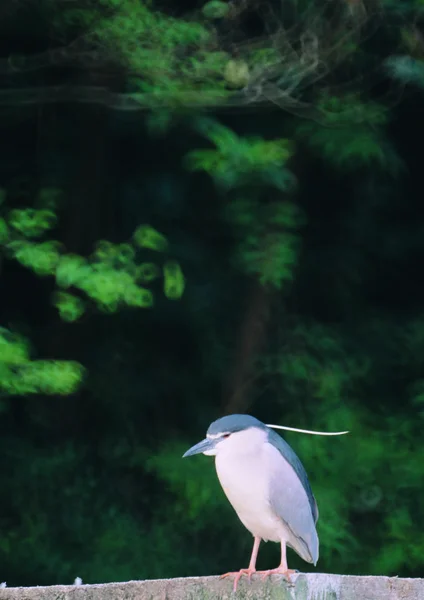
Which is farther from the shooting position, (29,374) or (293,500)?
(29,374)

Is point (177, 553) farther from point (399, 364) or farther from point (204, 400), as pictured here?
point (399, 364)

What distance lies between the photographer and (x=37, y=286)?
21.4 feet

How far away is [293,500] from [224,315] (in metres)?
3.40

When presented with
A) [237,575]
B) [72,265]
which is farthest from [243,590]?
[72,265]

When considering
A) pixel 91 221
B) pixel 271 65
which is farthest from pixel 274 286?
pixel 271 65

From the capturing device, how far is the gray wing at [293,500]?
3.28m

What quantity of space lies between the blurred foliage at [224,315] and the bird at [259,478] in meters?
2.24

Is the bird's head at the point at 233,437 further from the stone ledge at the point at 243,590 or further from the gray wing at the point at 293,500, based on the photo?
the stone ledge at the point at 243,590

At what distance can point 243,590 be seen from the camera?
269 cm

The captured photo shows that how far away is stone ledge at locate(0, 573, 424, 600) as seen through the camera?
8.25 feet

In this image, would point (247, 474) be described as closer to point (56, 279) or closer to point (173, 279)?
point (56, 279)

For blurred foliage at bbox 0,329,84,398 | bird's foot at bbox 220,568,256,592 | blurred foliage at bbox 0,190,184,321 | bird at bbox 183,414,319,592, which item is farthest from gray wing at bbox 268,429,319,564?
blurred foliage at bbox 0,190,184,321

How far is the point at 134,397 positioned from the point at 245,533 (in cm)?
105

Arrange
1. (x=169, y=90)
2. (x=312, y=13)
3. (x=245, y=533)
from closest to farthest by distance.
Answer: (x=169, y=90) < (x=312, y=13) < (x=245, y=533)
